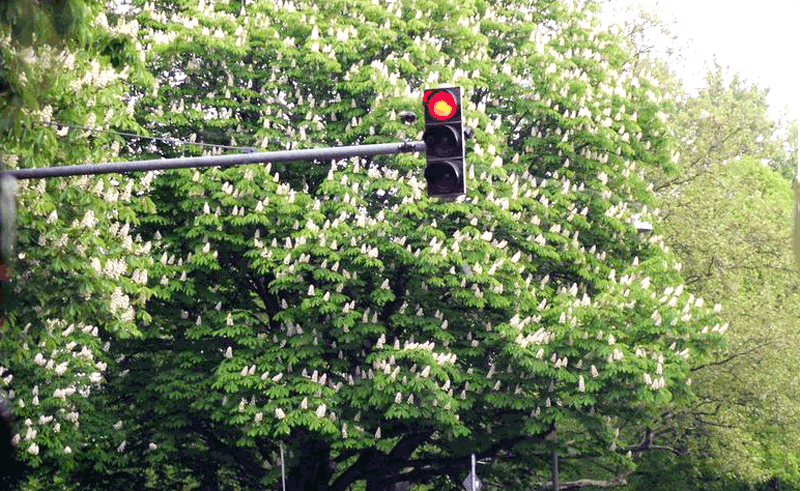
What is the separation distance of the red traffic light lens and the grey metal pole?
326mm

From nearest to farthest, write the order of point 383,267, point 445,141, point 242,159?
point 445,141
point 242,159
point 383,267

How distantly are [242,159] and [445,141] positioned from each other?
6.11 ft

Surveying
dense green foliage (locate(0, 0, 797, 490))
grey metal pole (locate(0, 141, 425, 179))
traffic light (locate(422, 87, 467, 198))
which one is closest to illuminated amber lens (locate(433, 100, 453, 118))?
traffic light (locate(422, 87, 467, 198))

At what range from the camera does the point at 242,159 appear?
14.8 meters

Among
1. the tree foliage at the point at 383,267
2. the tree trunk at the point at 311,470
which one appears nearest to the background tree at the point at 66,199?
the tree foliage at the point at 383,267

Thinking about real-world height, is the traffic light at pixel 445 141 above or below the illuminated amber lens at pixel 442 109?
below

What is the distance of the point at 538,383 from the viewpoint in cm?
2873

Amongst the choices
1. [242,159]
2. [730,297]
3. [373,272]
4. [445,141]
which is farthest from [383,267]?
[445,141]

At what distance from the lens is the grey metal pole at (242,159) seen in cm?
1436

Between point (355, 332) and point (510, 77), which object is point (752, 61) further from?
point (355, 332)

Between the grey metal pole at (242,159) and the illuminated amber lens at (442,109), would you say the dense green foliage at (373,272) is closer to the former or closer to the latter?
the grey metal pole at (242,159)

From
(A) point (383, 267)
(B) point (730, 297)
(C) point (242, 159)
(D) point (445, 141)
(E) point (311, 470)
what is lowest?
(D) point (445, 141)

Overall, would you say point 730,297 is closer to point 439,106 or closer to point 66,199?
point 66,199

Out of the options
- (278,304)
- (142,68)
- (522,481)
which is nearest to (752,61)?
(522,481)
